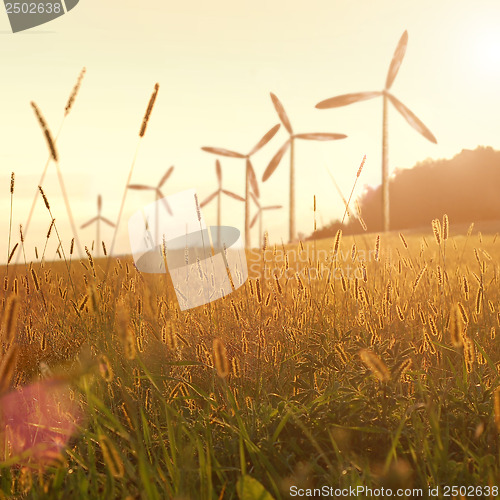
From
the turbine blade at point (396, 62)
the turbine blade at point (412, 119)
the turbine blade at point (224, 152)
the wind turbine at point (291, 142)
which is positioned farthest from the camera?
the turbine blade at point (396, 62)

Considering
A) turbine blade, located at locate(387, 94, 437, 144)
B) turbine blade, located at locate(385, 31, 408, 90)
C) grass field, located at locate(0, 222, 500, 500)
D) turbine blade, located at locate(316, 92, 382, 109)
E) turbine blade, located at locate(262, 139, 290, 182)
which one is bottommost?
grass field, located at locate(0, 222, 500, 500)

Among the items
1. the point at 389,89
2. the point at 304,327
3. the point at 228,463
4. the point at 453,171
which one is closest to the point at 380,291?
the point at 304,327

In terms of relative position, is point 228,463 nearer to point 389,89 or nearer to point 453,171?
point 389,89

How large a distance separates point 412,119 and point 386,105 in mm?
1124

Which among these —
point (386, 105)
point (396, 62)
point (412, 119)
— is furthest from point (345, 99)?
point (412, 119)

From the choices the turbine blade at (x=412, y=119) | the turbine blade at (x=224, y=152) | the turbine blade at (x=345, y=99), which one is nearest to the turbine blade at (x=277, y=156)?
the turbine blade at (x=224, y=152)

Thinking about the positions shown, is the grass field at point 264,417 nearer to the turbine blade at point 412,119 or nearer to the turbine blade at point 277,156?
the turbine blade at point 277,156

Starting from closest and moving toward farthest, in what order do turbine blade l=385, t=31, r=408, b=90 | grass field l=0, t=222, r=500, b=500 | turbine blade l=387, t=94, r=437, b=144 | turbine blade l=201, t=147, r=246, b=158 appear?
grass field l=0, t=222, r=500, b=500
turbine blade l=201, t=147, r=246, b=158
turbine blade l=387, t=94, r=437, b=144
turbine blade l=385, t=31, r=408, b=90

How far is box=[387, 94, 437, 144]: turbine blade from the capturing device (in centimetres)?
1476

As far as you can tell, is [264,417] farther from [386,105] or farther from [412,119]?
[386,105]

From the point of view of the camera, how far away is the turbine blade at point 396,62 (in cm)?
1553

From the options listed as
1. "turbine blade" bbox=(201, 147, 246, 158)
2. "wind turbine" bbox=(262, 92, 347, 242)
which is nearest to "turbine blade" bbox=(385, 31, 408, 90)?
"wind turbine" bbox=(262, 92, 347, 242)

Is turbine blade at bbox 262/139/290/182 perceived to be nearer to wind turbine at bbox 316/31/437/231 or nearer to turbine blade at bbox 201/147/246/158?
turbine blade at bbox 201/147/246/158

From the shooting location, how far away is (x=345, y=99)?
16.6 metres
